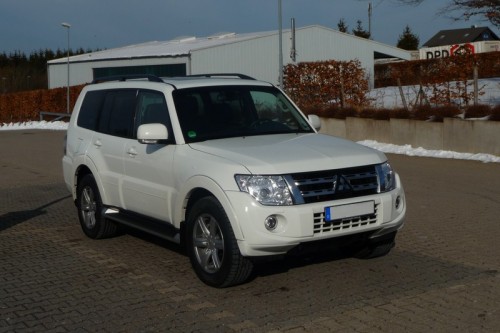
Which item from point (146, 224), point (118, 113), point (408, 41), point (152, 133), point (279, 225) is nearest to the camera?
point (279, 225)

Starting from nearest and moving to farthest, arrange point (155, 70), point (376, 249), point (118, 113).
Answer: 1. point (376, 249)
2. point (118, 113)
3. point (155, 70)

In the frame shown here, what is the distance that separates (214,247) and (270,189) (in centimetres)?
77

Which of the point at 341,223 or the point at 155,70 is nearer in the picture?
the point at 341,223

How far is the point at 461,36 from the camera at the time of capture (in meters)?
89.3

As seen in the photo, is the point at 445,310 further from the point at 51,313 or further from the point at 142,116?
the point at 142,116

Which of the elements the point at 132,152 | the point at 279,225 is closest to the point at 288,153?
the point at 279,225

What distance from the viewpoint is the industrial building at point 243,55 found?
41.0m

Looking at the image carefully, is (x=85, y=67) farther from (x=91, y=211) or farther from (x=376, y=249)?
(x=376, y=249)

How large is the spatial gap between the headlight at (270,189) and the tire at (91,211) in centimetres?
276

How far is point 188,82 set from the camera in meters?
7.70

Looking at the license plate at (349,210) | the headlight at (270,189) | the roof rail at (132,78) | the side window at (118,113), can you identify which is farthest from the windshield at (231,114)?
the license plate at (349,210)

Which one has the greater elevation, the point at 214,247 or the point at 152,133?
the point at 152,133

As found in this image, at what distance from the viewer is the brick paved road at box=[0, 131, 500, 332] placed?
552 cm

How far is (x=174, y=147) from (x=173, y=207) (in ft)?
1.82
